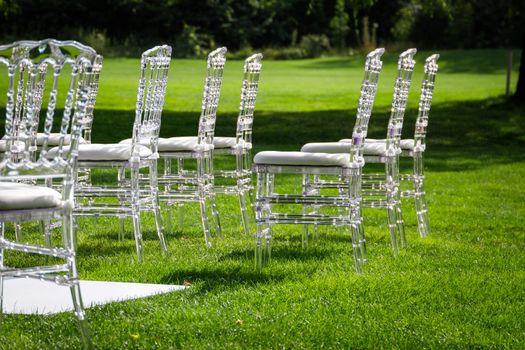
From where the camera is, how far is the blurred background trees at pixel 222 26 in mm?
46656

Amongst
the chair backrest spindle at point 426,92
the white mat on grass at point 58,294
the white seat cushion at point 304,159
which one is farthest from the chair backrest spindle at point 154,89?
the chair backrest spindle at point 426,92

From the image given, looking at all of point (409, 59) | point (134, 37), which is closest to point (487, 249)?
point (409, 59)

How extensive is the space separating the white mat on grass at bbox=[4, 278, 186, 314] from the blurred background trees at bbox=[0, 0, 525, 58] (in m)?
37.4

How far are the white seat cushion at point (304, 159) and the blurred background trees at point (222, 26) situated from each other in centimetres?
3688

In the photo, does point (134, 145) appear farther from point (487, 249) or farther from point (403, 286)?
point (487, 249)

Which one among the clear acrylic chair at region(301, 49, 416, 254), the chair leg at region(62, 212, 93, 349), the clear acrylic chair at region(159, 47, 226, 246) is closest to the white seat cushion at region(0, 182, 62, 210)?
the chair leg at region(62, 212, 93, 349)

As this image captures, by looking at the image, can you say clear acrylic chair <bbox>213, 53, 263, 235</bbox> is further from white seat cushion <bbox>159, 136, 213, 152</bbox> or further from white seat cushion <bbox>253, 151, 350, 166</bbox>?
white seat cushion <bbox>253, 151, 350, 166</bbox>

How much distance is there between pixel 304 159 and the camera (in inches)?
312

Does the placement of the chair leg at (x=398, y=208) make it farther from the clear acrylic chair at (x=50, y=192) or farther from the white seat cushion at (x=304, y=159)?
the clear acrylic chair at (x=50, y=192)

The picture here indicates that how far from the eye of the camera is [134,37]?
157 feet

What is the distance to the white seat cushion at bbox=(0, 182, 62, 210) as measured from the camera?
5.45 meters

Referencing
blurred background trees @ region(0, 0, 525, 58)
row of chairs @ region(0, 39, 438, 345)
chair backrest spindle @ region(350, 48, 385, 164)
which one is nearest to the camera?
row of chairs @ region(0, 39, 438, 345)

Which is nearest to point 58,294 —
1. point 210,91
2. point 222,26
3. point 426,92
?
point 210,91

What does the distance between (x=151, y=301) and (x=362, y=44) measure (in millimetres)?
43987
